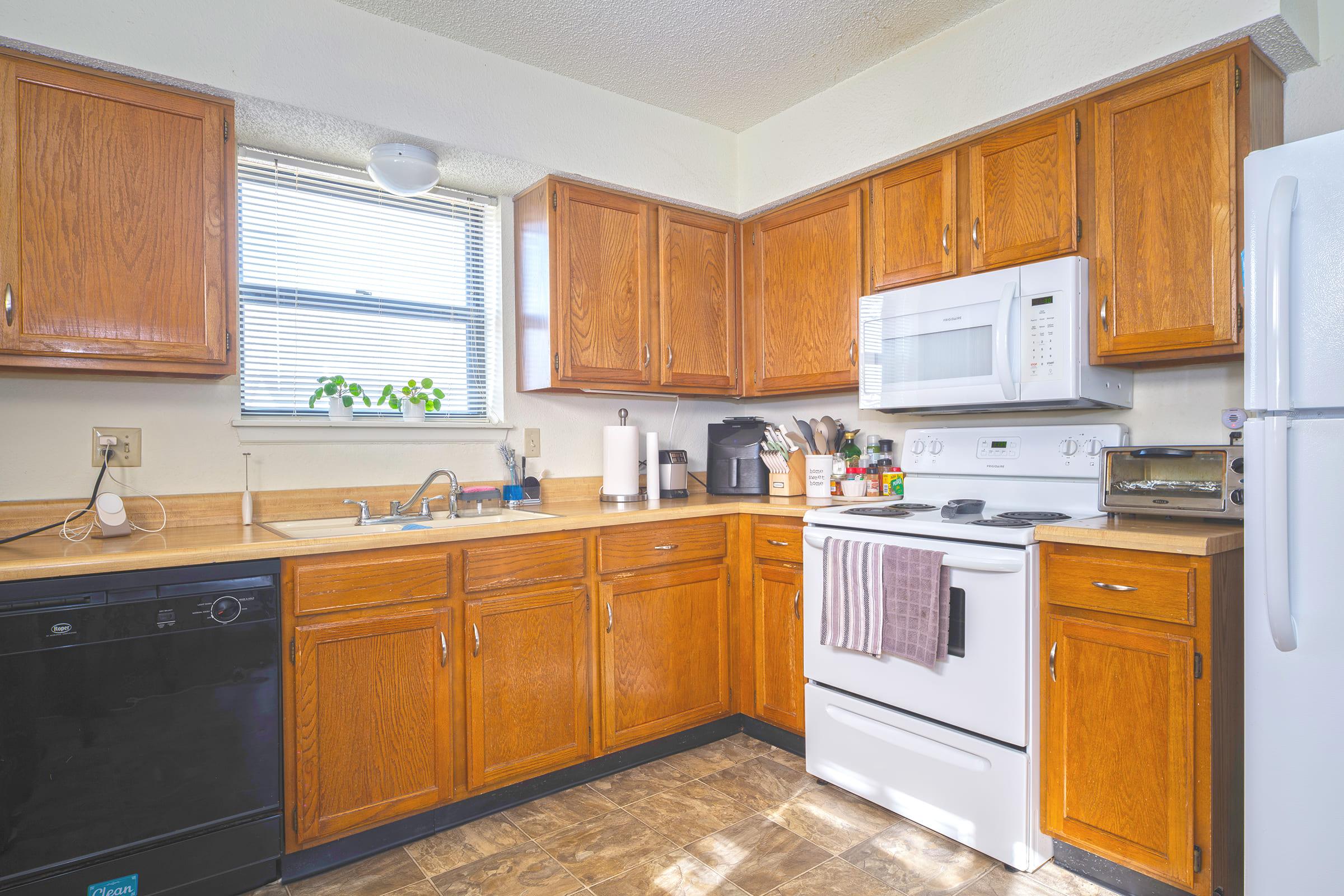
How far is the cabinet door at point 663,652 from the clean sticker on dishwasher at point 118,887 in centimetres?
129

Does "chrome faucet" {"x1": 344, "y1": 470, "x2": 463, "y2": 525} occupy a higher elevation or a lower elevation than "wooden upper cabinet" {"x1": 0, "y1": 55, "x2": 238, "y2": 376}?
lower

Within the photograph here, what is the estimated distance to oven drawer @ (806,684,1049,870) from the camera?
195 cm

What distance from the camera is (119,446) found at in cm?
220

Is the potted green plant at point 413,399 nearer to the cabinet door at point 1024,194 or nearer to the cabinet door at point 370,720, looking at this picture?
the cabinet door at point 370,720

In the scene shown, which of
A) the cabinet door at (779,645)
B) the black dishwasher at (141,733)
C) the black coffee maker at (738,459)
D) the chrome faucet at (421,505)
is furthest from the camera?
the black coffee maker at (738,459)

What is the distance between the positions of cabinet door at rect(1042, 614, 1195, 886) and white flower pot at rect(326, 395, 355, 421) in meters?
2.31

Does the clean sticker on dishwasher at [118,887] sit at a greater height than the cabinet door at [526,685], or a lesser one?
lesser

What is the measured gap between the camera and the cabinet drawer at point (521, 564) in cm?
221

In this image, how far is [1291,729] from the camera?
4.67 ft

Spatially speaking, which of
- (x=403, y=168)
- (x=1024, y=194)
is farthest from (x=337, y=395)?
(x=1024, y=194)

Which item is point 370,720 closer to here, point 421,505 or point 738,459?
point 421,505

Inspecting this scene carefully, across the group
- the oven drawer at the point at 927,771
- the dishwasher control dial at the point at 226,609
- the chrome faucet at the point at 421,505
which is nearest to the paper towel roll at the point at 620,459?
the chrome faucet at the point at 421,505

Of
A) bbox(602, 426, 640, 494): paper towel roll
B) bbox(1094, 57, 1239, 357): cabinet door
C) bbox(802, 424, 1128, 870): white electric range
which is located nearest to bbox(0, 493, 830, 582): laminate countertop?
bbox(602, 426, 640, 494): paper towel roll

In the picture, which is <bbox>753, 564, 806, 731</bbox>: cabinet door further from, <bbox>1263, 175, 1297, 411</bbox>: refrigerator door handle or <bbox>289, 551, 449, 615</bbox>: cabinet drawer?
<bbox>1263, 175, 1297, 411</bbox>: refrigerator door handle
